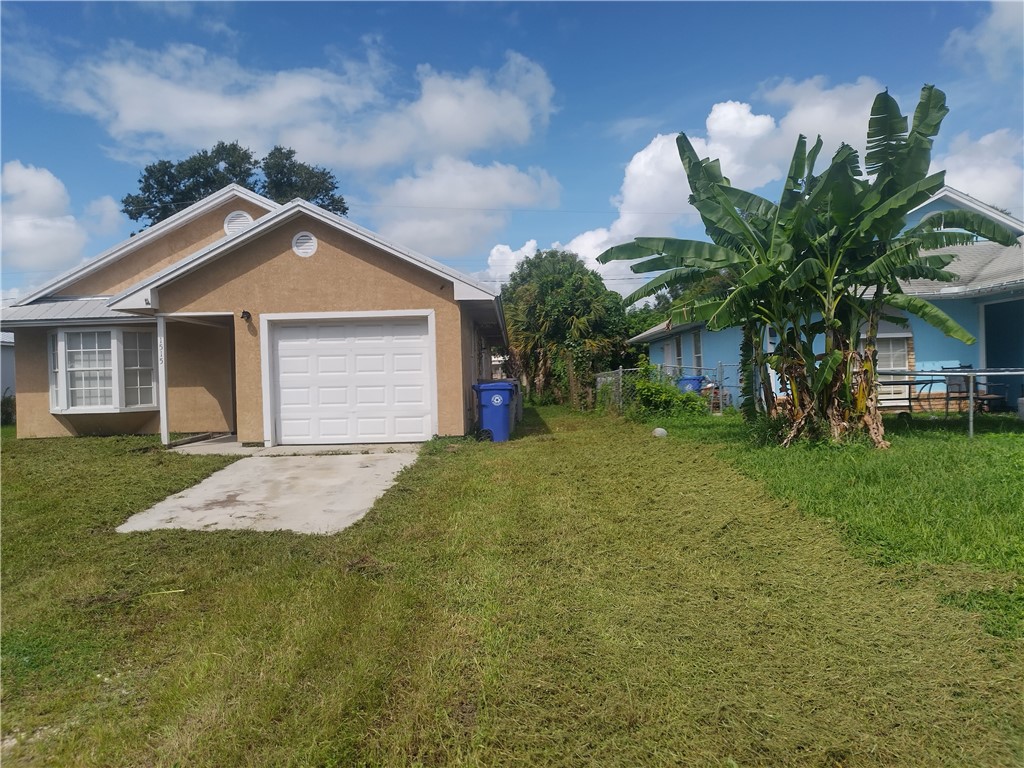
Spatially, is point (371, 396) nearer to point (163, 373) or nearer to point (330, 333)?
point (330, 333)

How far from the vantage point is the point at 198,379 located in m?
14.6

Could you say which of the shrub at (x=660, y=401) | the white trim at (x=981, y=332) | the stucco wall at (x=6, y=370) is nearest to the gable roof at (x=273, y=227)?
the shrub at (x=660, y=401)

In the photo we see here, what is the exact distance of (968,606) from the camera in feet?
13.6

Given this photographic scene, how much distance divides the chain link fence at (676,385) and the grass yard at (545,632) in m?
9.51

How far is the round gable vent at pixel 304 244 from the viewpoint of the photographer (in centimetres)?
1184

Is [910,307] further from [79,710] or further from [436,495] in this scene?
[79,710]

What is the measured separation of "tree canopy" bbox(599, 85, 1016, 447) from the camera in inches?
346

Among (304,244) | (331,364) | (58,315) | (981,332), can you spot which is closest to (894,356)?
(981,332)

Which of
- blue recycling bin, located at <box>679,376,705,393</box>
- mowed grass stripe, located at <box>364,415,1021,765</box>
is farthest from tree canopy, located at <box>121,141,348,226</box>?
mowed grass stripe, located at <box>364,415,1021,765</box>

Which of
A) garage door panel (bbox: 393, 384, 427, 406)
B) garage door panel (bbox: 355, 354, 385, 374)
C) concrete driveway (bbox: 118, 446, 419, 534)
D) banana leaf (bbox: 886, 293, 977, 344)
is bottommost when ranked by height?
concrete driveway (bbox: 118, 446, 419, 534)

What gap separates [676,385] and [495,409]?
7.81 metres

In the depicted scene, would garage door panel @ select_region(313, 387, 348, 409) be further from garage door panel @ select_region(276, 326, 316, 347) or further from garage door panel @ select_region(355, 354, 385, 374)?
garage door panel @ select_region(276, 326, 316, 347)

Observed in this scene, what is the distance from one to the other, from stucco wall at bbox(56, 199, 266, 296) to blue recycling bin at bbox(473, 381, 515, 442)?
8058mm

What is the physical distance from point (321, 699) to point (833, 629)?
9.77ft
